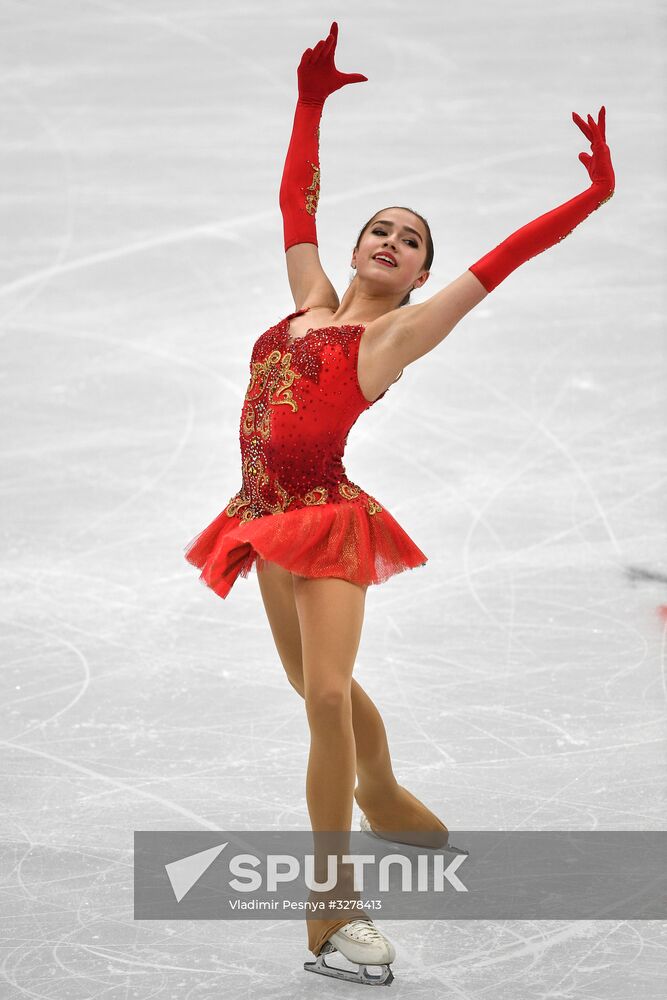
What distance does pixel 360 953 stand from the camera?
10.1 feet

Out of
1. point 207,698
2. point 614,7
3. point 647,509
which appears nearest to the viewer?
point 207,698

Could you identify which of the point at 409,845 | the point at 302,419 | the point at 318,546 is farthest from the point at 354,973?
the point at 302,419

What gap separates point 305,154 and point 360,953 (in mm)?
2096

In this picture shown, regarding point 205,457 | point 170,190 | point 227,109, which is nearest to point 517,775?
point 205,457

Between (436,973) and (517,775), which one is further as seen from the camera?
(517,775)

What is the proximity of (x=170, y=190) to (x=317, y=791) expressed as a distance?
5619 mm

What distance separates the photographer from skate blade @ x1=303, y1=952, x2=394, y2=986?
308cm

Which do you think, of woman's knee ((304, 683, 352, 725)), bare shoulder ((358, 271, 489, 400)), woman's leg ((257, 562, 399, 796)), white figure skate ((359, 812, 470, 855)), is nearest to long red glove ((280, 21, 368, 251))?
bare shoulder ((358, 271, 489, 400))

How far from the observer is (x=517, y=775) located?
162 inches

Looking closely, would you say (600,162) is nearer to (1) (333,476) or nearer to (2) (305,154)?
(2) (305,154)

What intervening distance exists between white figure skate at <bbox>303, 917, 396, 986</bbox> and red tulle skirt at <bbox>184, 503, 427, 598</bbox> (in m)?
0.81

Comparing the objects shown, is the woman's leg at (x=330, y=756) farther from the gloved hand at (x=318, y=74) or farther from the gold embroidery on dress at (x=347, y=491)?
the gloved hand at (x=318, y=74)

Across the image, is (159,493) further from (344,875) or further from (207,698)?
(344,875)

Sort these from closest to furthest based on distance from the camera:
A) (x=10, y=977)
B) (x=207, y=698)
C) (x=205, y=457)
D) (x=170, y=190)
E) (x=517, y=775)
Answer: (x=10, y=977), (x=517, y=775), (x=207, y=698), (x=205, y=457), (x=170, y=190)
